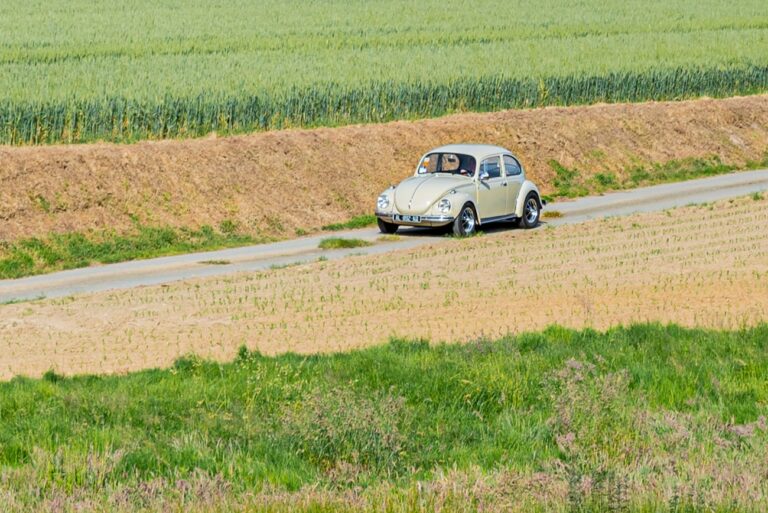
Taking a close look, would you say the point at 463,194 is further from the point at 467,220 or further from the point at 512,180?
the point at 512,180

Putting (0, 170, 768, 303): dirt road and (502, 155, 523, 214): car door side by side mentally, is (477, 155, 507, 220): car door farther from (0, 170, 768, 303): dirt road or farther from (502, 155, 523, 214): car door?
(0, 170, 768, 303): dirt road

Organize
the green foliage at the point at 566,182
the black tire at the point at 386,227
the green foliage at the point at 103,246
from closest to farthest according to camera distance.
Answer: the green foliage at the point at 103,246 < the black tire at the point at 386,227 < the green foliage at the point at 566,182

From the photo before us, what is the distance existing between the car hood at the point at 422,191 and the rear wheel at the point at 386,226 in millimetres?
679

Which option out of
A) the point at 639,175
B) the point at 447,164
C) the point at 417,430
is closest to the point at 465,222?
the point at 447,164

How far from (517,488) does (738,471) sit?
55.3 inches

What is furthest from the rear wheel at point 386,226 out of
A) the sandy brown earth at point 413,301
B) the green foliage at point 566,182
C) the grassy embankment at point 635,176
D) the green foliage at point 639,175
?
the green foliage at point 566,182

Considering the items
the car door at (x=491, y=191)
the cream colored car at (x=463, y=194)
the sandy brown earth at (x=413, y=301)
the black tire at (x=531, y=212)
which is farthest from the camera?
the black tire at (x=531, y=212)

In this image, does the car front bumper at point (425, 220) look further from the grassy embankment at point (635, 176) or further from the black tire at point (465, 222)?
the grassy embankment at point (635, 176)

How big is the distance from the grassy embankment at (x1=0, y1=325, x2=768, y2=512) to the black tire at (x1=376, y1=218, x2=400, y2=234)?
11.9 m

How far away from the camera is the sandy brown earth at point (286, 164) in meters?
25.9

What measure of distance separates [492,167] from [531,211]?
124 cm

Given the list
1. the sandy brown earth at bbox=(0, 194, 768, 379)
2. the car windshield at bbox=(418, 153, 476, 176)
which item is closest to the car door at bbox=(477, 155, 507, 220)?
the car windshield at bbox=(418, 153, 476, 176)

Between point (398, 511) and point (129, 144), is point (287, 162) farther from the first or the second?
point (398, 511)

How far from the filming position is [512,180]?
26000 millimetres
